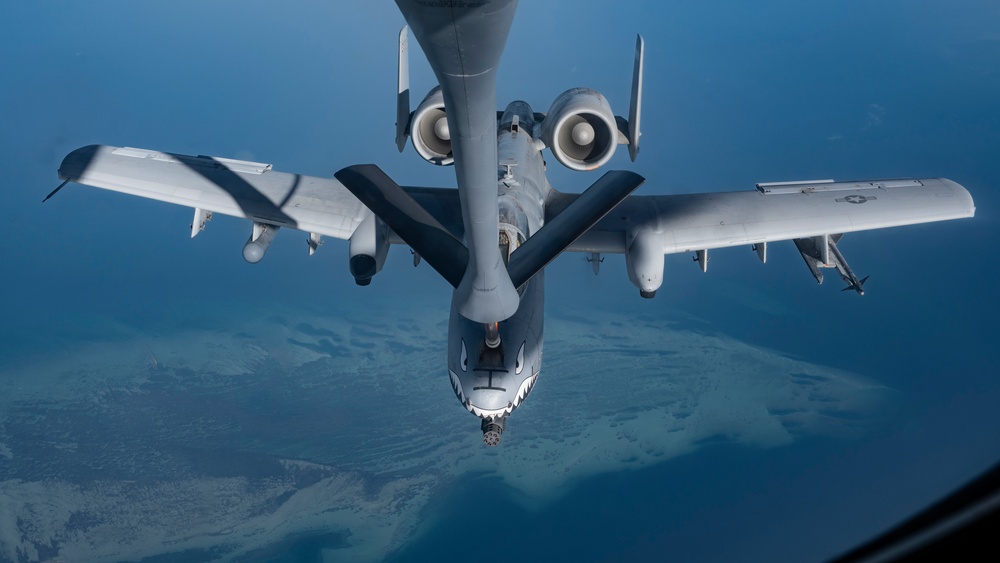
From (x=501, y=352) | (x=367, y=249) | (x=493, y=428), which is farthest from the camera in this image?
(x=367, y=249)

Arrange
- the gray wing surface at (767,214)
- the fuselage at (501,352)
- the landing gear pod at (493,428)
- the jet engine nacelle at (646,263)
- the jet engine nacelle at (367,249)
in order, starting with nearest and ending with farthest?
1. the fuselage at (501,352)
2. the landing gear pod at (493,428)
3. the jet engine nacelle at (367,249)
4. the jet engine nacelle at (646,263)
5. the gray wing surface at (767,214)

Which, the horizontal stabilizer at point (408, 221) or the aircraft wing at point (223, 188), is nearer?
the horizontal stabilizer at point (408, 221)

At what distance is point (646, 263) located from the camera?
56.6 feet

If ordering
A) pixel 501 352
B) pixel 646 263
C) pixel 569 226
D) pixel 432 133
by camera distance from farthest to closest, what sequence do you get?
pixel 432 133
pixel 646 263
pixel 501 352
pixel 569 226

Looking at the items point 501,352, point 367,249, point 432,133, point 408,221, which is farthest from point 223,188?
point 501,352

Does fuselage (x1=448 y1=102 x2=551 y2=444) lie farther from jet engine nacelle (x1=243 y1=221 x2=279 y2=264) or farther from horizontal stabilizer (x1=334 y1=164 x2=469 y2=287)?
jet engine nacelle (x1=243 y1=221 x2=279 y2=264)

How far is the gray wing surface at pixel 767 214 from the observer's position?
1827cm

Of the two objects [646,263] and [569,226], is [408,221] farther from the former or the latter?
[646,263]

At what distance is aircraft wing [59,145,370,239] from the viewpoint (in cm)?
1908

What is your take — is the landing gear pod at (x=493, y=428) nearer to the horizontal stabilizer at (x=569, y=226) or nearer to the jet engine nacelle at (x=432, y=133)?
the horizontal stabilizer at (x=569, y=226)

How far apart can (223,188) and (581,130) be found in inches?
409

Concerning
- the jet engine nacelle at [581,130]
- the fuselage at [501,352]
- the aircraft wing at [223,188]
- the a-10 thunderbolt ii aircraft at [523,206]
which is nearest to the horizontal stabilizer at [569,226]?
the fuselage at [501,352]

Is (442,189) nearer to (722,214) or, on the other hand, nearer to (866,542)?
A: (722,214)

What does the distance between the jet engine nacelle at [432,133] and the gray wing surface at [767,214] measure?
3.76m
